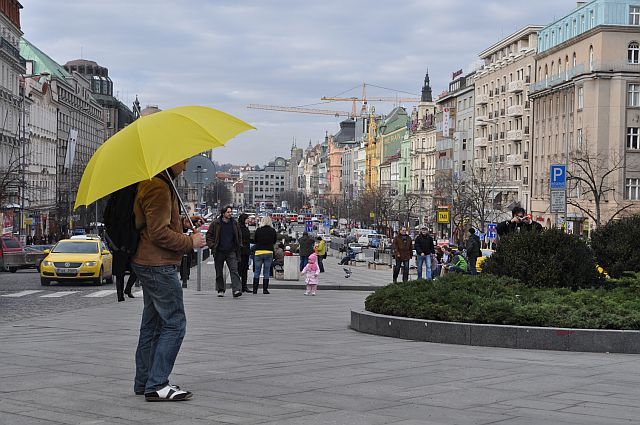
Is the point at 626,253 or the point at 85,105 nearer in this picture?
the point at 626,253

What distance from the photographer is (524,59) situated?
10119 centimetres

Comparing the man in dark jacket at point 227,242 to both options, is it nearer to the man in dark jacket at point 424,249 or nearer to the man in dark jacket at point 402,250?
the man in dark jacket at point 402,250

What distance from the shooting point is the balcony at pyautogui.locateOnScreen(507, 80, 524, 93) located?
101062mm

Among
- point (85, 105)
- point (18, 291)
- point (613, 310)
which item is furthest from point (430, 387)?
point (85, 105)

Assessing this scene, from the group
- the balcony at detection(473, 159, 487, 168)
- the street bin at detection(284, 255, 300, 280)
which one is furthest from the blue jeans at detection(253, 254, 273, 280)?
the balcony at detection(473, 159, 487, 168)

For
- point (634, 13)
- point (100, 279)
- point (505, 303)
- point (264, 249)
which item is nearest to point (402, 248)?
point (264, 249)

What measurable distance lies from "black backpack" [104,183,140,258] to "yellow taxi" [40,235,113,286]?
24.1 metres

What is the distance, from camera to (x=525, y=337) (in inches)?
547

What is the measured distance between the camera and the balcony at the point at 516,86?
101062 millimetres

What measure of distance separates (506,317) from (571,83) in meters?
73.2

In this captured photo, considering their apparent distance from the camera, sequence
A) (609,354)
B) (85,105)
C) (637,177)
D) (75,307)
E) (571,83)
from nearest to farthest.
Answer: (609,354)
(75,307)
(637,177)
(571,83)
(85,105)

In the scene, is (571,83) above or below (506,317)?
above

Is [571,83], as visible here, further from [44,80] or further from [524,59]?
[44,80]

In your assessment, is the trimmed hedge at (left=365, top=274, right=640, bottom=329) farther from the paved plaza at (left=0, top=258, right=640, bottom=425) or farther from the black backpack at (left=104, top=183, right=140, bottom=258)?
the black backpack at (left=104, top=183, right=140, bottom=258)
